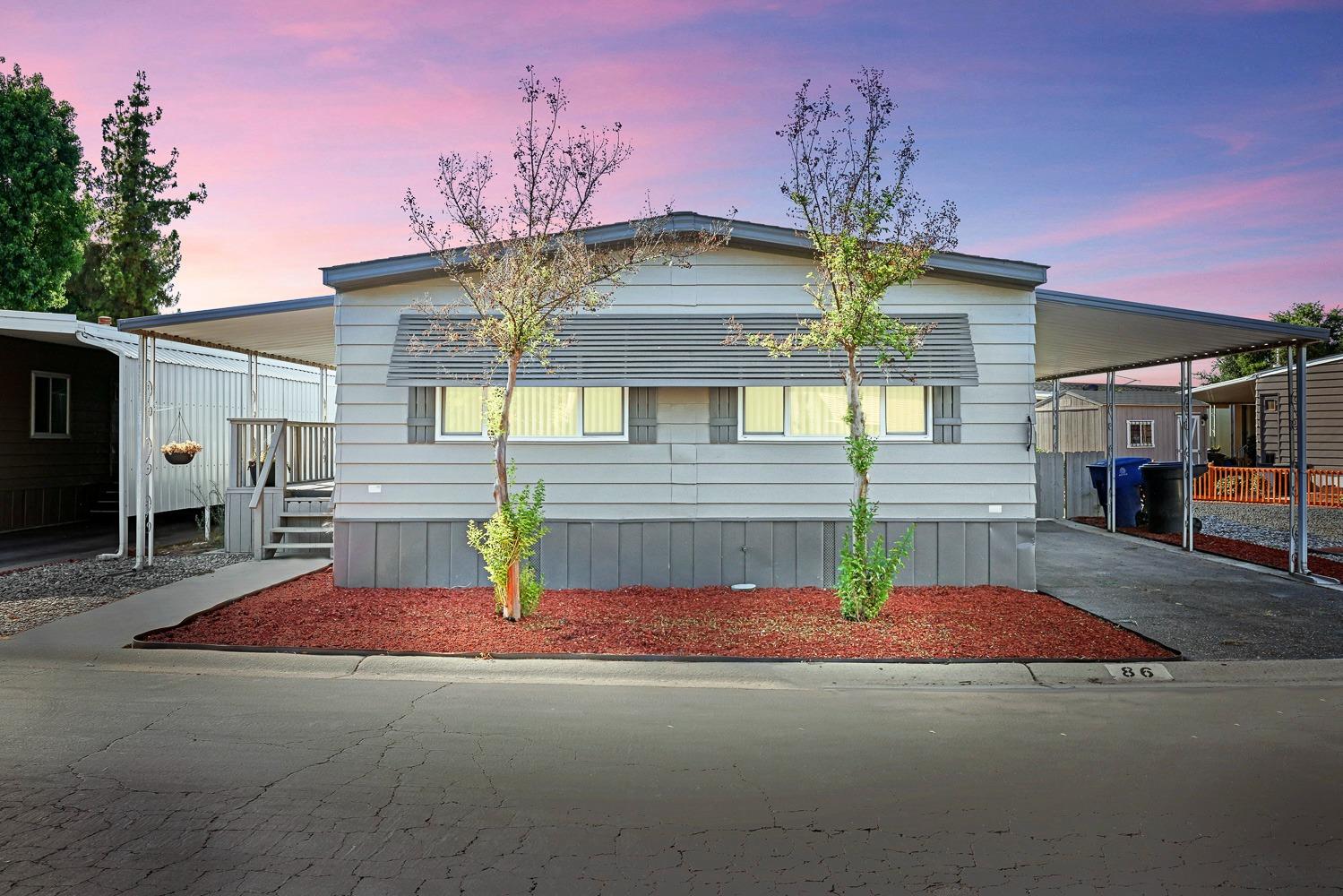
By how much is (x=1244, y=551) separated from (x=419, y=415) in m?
Answer: 11.6

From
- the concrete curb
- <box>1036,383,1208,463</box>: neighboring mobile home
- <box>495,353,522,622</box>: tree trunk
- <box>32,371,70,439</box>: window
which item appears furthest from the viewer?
<box>1036,383,1208,463</box>: neighboring mobile home

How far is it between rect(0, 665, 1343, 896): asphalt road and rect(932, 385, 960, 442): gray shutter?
3.84 metres

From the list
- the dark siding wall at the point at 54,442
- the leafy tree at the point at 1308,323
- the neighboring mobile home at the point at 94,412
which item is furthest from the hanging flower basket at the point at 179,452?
the leafy tree at the point at 1308,323

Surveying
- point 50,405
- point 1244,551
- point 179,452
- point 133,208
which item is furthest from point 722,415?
point 133,208

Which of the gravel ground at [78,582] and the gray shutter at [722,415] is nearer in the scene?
the gravel ground at [78,582]

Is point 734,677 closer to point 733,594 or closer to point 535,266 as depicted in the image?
point 733,594

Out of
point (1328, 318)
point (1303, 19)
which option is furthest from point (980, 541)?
point (1328, 318)

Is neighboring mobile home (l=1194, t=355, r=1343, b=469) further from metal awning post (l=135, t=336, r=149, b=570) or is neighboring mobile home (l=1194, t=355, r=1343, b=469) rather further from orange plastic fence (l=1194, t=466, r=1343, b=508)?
metal awning post (l=135, t=336, r=149, b=570)

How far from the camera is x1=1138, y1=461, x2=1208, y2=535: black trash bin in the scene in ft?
48.8

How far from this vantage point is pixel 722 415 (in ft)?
31.4

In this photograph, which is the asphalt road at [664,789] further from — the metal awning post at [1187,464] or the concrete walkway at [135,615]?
the metal awning post at [1187,464]

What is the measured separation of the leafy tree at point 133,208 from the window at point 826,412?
31.1 m

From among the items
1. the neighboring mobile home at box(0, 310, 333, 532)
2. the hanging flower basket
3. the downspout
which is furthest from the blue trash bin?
the neighboring mobile home at box(0, 310, 333, 532)

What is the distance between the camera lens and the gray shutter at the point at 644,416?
9.55 meters
